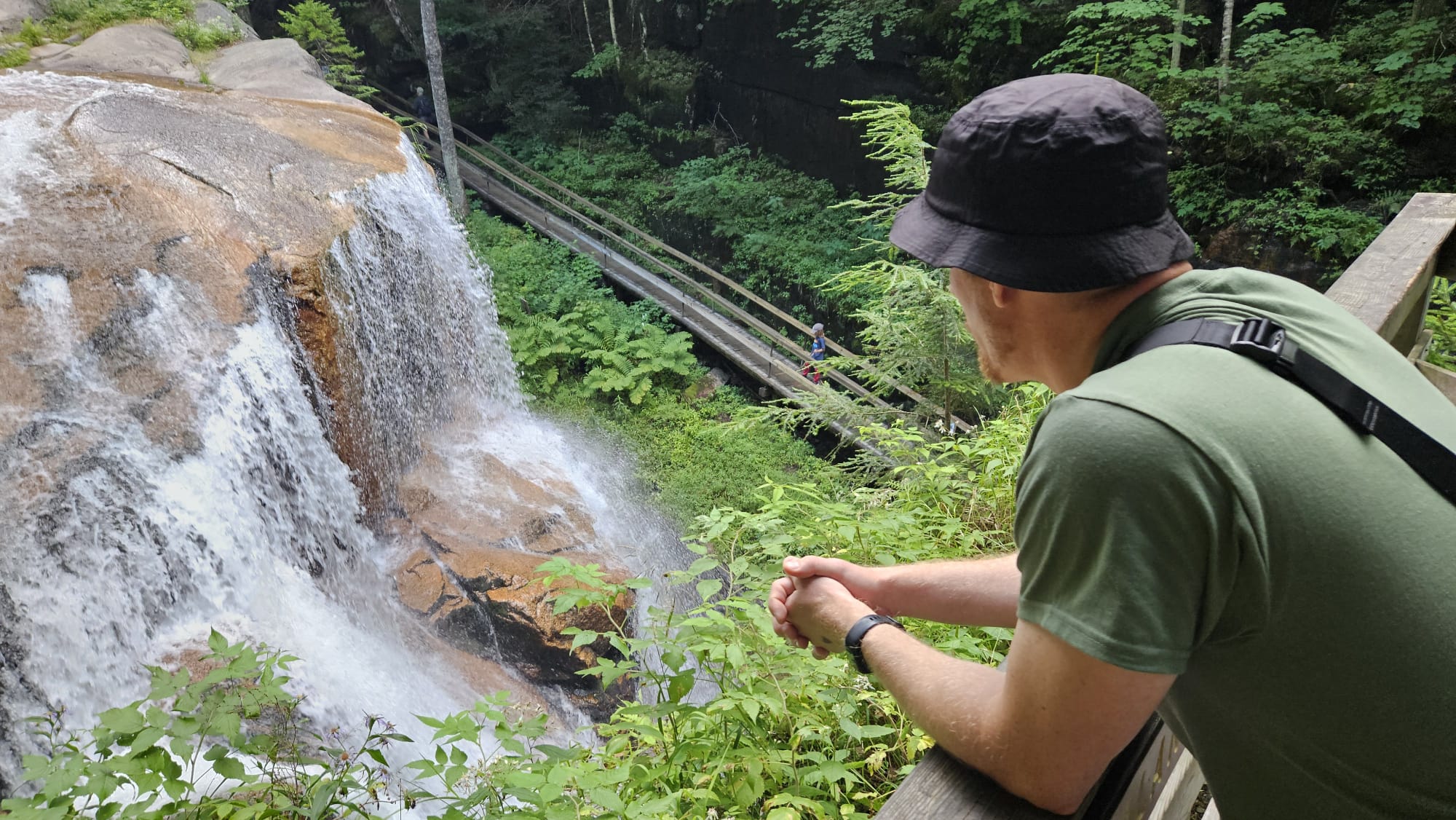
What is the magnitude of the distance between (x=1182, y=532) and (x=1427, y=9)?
12220 millimetres

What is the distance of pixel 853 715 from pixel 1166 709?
98cm

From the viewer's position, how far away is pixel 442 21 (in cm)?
1855

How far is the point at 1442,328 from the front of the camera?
381cm

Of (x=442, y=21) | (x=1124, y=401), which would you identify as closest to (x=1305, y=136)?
(x=1124, y=401)

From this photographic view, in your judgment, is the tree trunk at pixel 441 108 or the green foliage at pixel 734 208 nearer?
the tree trunk at pixel 441 108

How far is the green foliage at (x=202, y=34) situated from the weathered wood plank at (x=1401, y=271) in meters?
11.7


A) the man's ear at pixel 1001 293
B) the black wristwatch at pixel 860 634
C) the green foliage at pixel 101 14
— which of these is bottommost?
the black wristwatch at pixel 860 634

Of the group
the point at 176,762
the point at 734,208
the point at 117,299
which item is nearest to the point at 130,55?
the point at 117,299

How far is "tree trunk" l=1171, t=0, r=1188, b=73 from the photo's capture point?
10141 millimetres

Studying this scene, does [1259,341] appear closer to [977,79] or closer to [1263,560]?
[1263,560]

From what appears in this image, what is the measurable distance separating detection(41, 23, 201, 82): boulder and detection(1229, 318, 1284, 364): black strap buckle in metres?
10.5

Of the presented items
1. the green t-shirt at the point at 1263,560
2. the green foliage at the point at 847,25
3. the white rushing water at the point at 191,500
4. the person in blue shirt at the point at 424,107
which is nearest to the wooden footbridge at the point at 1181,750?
the green t-shirt at the point at 1263,560

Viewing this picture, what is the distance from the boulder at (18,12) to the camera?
29.2 ft

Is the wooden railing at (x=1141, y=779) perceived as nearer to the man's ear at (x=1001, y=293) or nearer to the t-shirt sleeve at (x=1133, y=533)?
the t-shirt sleeve at (x=1133, y=533)
